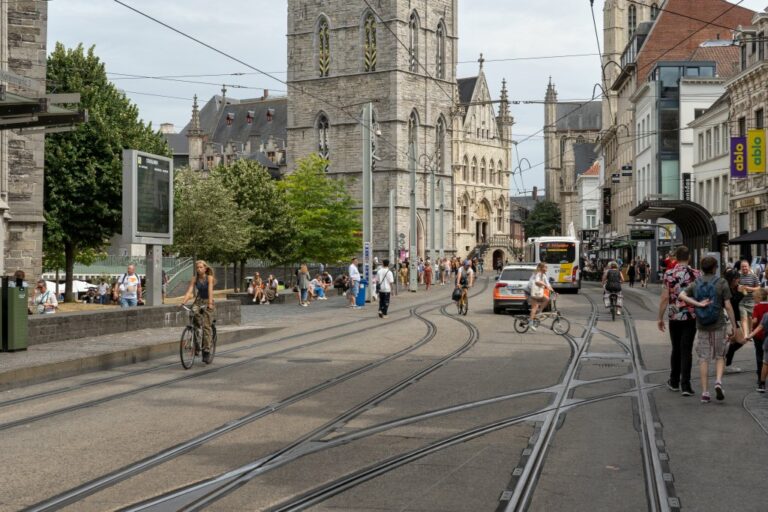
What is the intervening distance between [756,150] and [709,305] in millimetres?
29108

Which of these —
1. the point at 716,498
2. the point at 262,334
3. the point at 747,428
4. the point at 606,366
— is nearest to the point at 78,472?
the point at 716,498

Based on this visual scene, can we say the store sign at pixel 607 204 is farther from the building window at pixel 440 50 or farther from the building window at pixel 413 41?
the building window at pixel 413 41

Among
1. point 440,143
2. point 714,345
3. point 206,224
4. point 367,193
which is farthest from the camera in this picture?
point 440,143

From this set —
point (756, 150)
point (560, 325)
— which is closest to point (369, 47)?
point (756, 150)

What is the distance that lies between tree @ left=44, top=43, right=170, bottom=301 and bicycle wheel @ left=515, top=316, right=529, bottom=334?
24.7m

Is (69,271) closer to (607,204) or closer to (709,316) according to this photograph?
(709,316)

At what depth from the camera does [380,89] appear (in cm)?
8631

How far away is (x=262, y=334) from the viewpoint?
73.6 ft

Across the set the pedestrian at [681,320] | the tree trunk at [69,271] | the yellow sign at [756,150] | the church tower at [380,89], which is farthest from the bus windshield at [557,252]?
the church tower at [380,89]

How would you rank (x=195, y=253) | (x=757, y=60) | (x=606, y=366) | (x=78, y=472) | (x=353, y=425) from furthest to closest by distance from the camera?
(x=195, y=253), (x=757, y=60), (x=606, y=366), (x=353, y=425), (x=78, y=472)

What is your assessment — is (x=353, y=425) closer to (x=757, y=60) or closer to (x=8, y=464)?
(x=8, y=464)

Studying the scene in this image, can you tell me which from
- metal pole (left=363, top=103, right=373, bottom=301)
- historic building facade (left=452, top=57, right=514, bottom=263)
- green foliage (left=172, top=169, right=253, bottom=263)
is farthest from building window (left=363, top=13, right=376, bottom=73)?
metal pole (left=363, top=103, right=373, bottom=301)

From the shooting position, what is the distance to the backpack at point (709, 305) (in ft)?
37.2

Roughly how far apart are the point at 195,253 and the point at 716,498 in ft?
178
